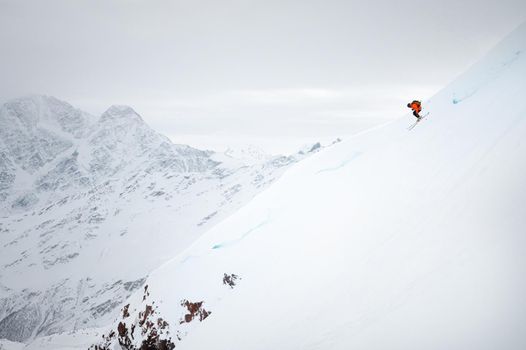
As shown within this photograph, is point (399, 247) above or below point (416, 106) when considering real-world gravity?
below

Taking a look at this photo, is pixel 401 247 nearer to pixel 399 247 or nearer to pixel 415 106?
pixel 399 247

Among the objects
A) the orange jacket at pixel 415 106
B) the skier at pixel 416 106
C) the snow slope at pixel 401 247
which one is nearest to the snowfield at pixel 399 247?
the snow slope at pixel 401 247

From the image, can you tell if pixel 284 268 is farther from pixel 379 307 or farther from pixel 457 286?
pixel 457 286

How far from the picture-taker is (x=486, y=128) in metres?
10.5

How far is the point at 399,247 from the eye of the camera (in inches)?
361

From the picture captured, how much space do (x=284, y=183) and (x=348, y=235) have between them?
10.3m

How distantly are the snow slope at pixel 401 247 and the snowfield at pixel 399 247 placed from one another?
1.5 inches

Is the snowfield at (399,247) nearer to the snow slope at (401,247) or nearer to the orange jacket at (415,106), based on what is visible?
the snow slope at (401,247)

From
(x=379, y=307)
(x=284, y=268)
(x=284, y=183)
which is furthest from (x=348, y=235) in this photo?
(x=284, y=183)

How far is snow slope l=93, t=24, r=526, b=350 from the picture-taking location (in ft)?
22.4

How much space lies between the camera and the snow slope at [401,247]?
682 centimetres

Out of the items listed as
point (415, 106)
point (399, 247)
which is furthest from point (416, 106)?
point (399, 247)

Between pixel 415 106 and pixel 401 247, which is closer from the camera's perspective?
pixel 401 247

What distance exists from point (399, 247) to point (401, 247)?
6 centimetres
